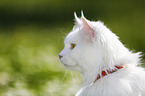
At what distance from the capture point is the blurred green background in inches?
126

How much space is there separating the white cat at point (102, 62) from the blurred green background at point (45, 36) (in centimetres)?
27

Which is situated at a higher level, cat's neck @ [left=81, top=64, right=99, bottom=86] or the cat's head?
the cat's head

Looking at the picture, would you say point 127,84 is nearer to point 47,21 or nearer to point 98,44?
point 98,44

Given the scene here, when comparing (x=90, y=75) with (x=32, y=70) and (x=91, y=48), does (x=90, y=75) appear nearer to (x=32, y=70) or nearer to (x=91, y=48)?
(x=91, y=48)

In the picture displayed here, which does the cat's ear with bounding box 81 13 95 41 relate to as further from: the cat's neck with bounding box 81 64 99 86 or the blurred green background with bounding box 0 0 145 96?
the blurred green background with bounding box 0 0 145 96

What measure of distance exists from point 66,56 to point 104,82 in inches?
12.2

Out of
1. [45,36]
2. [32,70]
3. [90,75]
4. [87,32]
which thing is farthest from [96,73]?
[45,36]

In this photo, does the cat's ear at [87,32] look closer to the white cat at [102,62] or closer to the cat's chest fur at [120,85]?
the white cat at [102,62]

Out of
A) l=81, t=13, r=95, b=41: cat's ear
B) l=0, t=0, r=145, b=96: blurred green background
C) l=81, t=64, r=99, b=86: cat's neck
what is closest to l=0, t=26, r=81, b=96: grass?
l=0, t=0, r=145, b=96: blurred green background

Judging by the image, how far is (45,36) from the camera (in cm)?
558

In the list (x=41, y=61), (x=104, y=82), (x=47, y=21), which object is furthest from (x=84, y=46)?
(x=47, y=21)

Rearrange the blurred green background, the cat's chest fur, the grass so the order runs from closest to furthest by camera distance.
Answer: the cat's chest fur < the grass < the blurred green background

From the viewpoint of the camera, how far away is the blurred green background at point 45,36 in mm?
3201

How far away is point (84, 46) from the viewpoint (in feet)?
5.74
